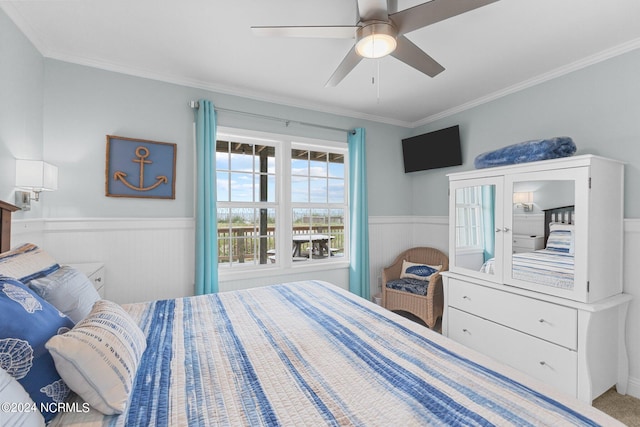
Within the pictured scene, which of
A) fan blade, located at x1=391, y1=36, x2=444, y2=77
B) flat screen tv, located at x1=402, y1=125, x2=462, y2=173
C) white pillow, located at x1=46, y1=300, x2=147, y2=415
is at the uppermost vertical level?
fan blade, located at x1=391, y1=36, x2=444, y2=77

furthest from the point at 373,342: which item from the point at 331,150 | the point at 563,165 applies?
the point at 331,150

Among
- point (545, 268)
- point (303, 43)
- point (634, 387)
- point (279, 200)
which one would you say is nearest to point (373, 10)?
point (303, 43)

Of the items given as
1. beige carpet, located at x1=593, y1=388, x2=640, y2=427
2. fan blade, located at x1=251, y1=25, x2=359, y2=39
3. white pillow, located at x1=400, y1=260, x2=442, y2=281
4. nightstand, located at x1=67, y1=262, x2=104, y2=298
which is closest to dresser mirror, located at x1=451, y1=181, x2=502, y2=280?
white pillow, located at x1=400, y1=260, x2=442, y2=281

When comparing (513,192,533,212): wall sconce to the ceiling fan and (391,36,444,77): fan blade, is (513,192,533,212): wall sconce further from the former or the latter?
the ceiling fan

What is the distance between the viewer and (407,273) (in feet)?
12.1

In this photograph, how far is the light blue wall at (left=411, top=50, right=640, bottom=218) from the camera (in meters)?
2.22

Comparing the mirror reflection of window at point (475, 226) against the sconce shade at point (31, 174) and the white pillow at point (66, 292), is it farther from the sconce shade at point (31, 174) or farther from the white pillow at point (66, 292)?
the sconce shade at point (31, 174)

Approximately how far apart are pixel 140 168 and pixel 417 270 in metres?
3.16

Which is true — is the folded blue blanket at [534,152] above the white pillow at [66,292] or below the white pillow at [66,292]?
above

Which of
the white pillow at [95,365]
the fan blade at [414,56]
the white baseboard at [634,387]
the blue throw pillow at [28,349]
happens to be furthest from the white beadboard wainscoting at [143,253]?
the fan blade at [414,56]

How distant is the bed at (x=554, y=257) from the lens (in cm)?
208

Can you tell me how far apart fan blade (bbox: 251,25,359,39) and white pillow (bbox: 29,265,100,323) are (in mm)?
1522

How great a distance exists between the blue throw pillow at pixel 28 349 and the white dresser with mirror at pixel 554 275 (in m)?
2.71

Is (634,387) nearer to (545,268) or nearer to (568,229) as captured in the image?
(545,268)
